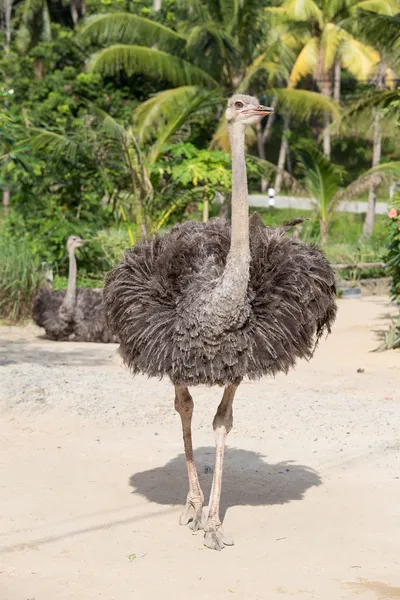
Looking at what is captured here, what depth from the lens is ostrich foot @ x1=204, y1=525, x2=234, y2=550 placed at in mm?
5293

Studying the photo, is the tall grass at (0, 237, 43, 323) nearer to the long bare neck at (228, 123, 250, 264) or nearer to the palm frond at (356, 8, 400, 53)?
the palm frond at (356, 8, 400, 53)

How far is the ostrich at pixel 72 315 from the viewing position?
1291cm

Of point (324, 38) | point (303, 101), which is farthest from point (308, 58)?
point (303, 101)

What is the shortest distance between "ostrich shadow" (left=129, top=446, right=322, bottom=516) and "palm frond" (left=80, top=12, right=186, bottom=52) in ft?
67.3

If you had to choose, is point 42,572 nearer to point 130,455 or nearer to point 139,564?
point 139,564

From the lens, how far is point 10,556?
507 centimetres

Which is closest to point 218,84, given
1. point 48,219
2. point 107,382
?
point 48,219

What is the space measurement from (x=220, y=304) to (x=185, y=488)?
165 centimetres

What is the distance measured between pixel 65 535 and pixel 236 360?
1272mm

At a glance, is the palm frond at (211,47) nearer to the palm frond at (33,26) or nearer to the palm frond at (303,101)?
the palm frond at (303,101)

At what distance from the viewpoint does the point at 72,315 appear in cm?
1292

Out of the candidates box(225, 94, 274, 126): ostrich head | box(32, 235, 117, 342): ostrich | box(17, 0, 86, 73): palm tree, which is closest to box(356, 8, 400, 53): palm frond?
box(32, 235, 117, 342): ostrich

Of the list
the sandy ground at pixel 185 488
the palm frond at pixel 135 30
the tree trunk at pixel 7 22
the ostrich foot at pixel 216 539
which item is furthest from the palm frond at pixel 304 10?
the ostrich foot at pixel 216 539

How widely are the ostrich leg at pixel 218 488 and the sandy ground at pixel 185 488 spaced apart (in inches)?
3.0
